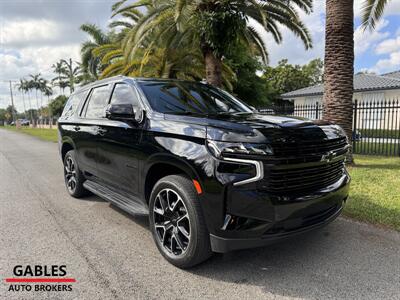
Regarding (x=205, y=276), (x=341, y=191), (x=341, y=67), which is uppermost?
(x=341, y=67)

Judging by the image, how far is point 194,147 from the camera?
296 cm

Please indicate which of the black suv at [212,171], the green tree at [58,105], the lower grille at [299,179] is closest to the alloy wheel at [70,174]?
the black suv at [212,171]

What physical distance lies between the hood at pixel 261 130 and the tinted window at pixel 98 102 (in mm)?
1801

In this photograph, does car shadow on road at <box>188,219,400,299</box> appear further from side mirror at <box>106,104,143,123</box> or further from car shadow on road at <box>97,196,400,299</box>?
side mirror at <box>106,104,143,123</box>

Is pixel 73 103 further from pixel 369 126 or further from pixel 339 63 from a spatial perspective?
pixel 369 126

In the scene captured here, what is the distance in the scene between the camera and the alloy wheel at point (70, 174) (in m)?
5.75

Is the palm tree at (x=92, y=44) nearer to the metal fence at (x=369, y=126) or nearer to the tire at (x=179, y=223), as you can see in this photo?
the metal fence at (x=369, y=126)

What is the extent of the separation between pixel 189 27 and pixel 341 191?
28.1ft

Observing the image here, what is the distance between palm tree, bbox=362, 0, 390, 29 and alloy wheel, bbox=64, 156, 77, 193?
30.7 feet

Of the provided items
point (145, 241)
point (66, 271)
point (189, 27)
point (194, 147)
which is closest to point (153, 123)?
point (194, 147)

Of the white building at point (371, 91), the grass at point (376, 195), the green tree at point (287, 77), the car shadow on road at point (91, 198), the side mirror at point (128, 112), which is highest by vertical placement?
the green tree at point (287, 77)

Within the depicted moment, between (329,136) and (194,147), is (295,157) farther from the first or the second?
(194,147)

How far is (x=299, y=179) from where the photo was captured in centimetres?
290

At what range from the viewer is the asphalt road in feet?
9.11
